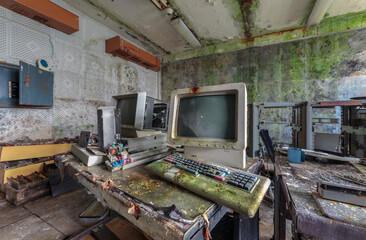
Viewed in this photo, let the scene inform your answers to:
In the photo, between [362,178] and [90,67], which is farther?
[90,67]

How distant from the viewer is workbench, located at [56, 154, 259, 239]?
49 centimetres

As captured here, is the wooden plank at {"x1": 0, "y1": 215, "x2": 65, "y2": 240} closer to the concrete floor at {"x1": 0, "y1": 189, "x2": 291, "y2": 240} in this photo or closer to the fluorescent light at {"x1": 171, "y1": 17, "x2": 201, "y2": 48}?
the concrete floor at {"x1": 0, "y1": 189, "x2": 291, "y2": 240}

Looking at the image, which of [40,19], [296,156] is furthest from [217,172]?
[40,19]

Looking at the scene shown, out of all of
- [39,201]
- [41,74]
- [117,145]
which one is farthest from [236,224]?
[41,74]

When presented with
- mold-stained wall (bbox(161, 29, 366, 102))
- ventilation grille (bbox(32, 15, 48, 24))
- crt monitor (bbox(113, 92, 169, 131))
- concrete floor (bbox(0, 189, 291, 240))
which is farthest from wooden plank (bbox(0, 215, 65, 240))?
mold-stained wall (bbox(161, 29, 366, 102))

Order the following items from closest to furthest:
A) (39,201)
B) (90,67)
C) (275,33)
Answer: (39,201) → (90,67) → (275,33)

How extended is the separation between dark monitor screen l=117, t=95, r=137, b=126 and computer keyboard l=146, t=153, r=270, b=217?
33.1 inches

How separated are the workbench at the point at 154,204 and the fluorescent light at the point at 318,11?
12.0 feet

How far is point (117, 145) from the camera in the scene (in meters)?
1.08

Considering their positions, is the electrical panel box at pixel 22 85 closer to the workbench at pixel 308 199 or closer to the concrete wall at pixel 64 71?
the concrete wall at pixel 64 71

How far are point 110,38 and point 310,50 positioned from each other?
4.65 metres

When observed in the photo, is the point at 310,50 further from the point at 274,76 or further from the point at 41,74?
the point at 41,74

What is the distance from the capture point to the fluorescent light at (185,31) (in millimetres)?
3121

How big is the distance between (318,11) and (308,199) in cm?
370
